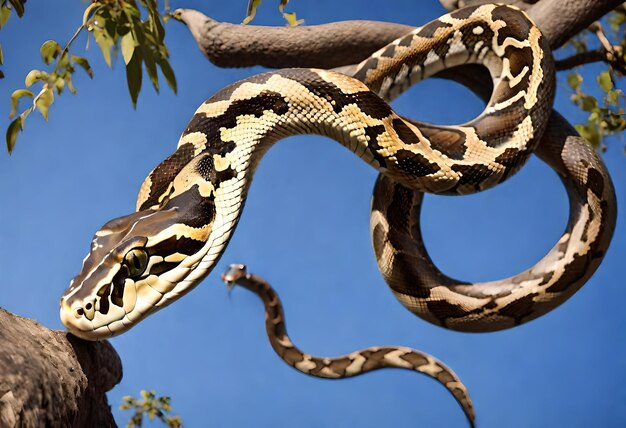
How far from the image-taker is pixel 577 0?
1723 millimetres

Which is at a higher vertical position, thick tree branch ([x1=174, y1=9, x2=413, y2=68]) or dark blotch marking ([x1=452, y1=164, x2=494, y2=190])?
thick tree branch ([x1=174, y1=9, x2=413, y2=68])

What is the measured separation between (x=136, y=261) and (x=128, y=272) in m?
0.02

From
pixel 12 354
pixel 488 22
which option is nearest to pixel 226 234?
pixel 12 354

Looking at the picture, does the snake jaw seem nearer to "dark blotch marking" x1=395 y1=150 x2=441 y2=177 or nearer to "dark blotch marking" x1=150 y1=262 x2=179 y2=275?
"dark blotch marking" x1=395 y1=150 x2=441 y2=177

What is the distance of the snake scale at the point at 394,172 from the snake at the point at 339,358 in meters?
0.59

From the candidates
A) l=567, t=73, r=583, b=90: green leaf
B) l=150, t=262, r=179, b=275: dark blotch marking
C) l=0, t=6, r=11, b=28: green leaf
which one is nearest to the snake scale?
l=150, t=262, r=179, b=275: dark blotch marking

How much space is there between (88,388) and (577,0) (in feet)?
4.85

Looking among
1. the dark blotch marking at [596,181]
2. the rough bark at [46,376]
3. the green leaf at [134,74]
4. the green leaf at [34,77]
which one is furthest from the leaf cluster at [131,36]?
the dark blotch marking at [596,181]

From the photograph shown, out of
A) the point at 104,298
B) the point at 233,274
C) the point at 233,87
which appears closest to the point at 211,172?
the point at 233,87

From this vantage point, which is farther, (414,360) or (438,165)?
(414,360)

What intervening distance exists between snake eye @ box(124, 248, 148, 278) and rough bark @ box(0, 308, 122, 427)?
142mm

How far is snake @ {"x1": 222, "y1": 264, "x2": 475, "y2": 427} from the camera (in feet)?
7.60

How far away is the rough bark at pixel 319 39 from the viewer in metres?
1.78

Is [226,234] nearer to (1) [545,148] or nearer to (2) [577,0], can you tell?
(1) [545,148]
